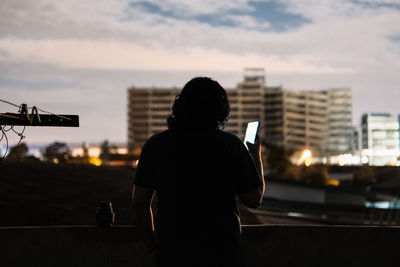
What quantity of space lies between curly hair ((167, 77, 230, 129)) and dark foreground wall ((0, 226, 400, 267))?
304 centimetres

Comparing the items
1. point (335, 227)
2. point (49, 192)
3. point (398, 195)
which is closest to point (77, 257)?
point (335, 227)

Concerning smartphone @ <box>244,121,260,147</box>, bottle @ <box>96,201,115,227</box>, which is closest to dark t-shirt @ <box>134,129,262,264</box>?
smartphone @ <box>244,121,260,147</box>

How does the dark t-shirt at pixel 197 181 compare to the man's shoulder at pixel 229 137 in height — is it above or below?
below

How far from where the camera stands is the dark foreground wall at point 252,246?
226 inches

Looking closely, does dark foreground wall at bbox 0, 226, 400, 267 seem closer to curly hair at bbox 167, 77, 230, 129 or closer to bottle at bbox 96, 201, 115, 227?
bottle at bbox 96, 201, 115, 227

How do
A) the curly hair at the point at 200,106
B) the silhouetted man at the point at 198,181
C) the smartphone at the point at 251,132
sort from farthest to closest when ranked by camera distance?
the smartphone at the point at 251,132, the curly hair at the point at 200,106, the silhouetted man at the point at 198,181

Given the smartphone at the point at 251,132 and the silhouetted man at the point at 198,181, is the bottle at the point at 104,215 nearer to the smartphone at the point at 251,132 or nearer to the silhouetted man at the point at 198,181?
the smartphone at the point at 251,132

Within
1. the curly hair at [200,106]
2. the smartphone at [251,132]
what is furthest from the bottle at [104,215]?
the curly hair at [200,106]

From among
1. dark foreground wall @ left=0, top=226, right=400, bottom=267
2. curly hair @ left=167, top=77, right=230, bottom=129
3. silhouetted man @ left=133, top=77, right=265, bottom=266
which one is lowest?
dark foreground wall @ left=0, top=226, right=400, bottom=267

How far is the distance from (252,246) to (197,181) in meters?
3.21

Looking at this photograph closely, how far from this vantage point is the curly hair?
305cm

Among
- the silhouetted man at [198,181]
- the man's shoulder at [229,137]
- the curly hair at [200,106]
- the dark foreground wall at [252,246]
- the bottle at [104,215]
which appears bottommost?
the dark foreground wall at [252,246]

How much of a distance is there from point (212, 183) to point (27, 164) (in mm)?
20106

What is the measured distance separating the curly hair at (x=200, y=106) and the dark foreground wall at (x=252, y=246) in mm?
3036
